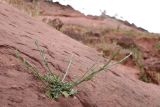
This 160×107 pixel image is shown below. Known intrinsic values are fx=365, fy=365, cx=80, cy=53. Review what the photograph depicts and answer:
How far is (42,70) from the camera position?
235 cm

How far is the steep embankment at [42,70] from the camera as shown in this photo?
2.05 m

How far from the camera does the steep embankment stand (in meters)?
2.05

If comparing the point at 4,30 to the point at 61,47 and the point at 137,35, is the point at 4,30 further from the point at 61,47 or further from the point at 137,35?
the point at 137,35

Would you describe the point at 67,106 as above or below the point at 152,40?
above

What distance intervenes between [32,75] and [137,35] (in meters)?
9.04

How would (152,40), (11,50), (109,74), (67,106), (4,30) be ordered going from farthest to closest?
(152,40) → (109,74) → (4,30) → (11,50) → (67,106)

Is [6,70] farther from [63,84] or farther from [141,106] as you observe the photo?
[141,106]

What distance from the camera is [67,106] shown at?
215cm

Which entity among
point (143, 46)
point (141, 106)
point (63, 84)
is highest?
point (63, 84)

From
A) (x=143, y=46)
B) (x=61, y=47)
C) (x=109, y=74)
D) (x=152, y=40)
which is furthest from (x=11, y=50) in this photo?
(x=152, y=40)

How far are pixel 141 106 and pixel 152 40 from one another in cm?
802

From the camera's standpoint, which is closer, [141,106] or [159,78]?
[141,106]

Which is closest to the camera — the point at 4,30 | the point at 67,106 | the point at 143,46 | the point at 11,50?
the point at 67,106

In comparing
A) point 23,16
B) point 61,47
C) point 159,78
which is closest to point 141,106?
point 61,47
